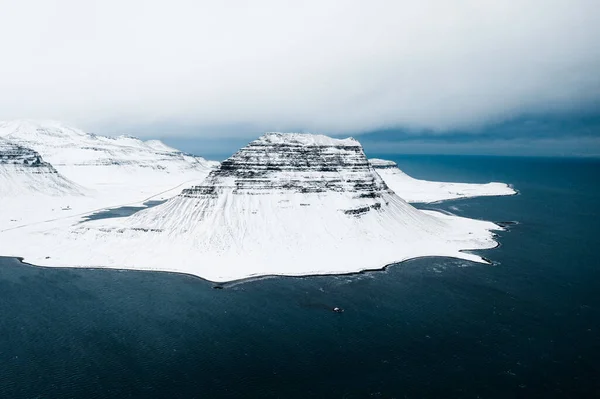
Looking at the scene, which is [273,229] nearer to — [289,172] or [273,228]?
[273,228]

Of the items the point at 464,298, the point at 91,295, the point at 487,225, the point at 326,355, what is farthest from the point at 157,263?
the point at 487,225

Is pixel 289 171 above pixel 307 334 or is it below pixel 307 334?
above

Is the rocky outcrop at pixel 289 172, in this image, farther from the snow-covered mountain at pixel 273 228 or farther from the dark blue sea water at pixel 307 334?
the dark blue sea water at pixel 307 334

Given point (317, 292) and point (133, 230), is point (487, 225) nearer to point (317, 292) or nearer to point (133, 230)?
point (317, 292)

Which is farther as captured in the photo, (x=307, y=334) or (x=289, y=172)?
(x=289, y=172)

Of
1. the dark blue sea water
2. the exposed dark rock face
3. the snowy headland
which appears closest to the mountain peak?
the exposed dark rock face

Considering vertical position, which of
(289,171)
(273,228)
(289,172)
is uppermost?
(289,171)

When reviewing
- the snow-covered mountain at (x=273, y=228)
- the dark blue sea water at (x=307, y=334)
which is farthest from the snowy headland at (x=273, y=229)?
the dark blue sea water at (x=307, y=334)

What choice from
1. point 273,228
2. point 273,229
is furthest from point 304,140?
point 273,229
